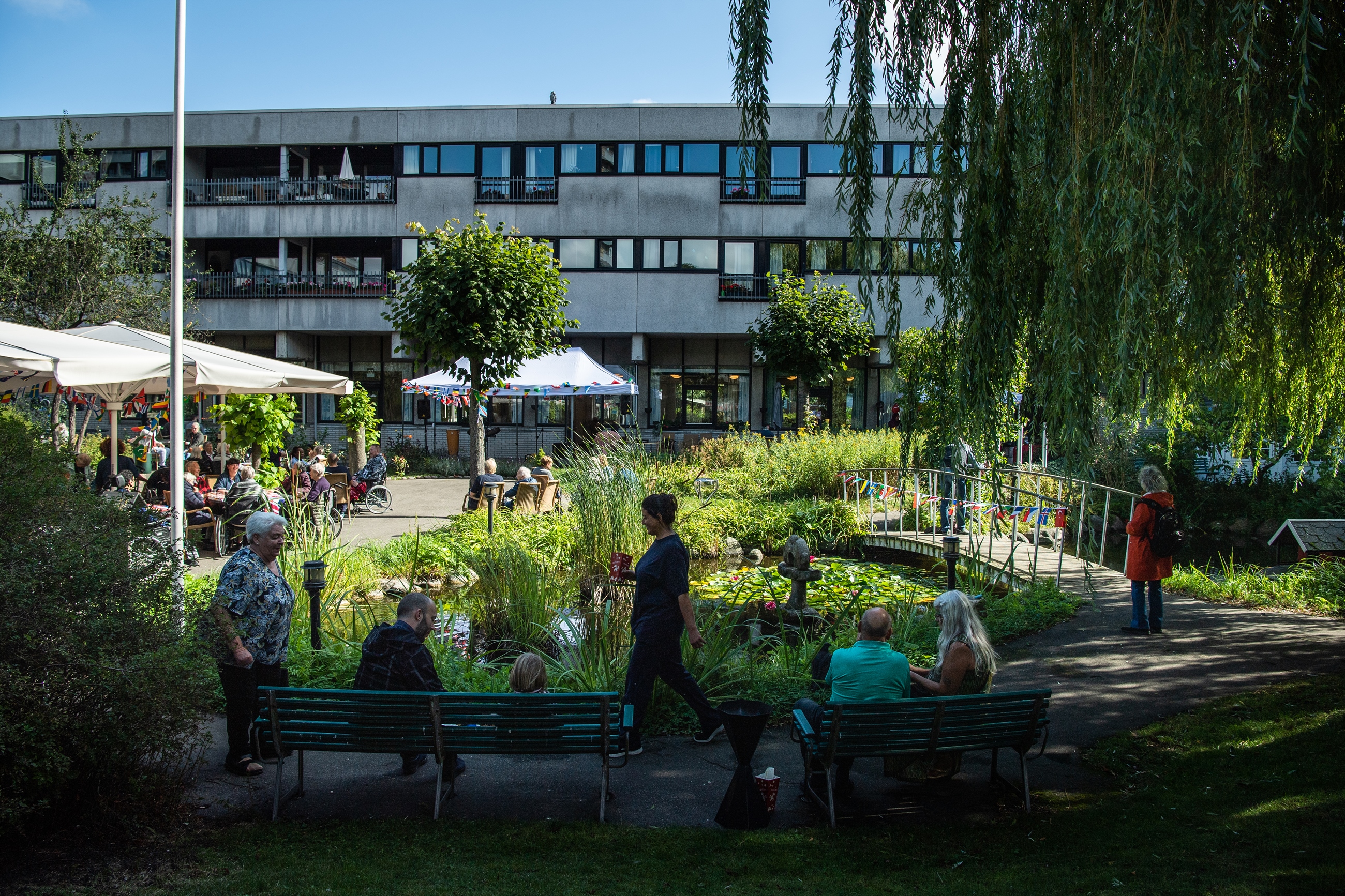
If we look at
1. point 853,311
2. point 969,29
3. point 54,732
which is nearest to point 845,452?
point 853,311

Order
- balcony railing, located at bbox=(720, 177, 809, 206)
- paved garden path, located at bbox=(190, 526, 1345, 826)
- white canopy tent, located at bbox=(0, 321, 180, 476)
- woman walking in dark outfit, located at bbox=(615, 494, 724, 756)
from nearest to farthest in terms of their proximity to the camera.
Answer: paved garden path, located at bbox=(190, 526, 1345, 826), woman walking in dark outfit, located at bbox=(615, 494, 724, 756), white canopy tent, located at bbox=(0, 321, 180, 476), balcony railing, located at bbox=(720, 177, 809, 206)

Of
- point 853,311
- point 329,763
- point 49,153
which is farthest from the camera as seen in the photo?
point 49,153

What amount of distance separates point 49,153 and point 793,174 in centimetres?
2438

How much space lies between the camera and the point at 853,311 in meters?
22.6

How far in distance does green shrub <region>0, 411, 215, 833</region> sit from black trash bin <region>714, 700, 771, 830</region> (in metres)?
2.43

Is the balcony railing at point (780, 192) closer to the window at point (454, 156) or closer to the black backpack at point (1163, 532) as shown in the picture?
the window at point (454, 156)

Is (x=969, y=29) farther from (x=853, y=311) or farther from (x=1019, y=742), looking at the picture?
(x=853, y=311)

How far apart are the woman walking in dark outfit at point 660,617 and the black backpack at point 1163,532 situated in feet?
16.0

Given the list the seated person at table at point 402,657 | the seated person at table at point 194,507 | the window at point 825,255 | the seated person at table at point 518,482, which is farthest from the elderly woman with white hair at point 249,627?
the window at point 825,255

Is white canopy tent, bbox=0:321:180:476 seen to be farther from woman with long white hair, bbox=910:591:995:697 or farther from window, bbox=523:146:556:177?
window, bbox=523:146:556:177

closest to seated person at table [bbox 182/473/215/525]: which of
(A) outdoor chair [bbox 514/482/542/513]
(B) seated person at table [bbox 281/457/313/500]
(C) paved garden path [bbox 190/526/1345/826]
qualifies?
(B) seated person at table [bbox 281/457/313/500]

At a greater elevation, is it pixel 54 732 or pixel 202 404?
pixel 202 404

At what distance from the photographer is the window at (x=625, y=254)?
27922 millimetres

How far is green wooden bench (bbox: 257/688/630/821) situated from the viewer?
14.4ft
